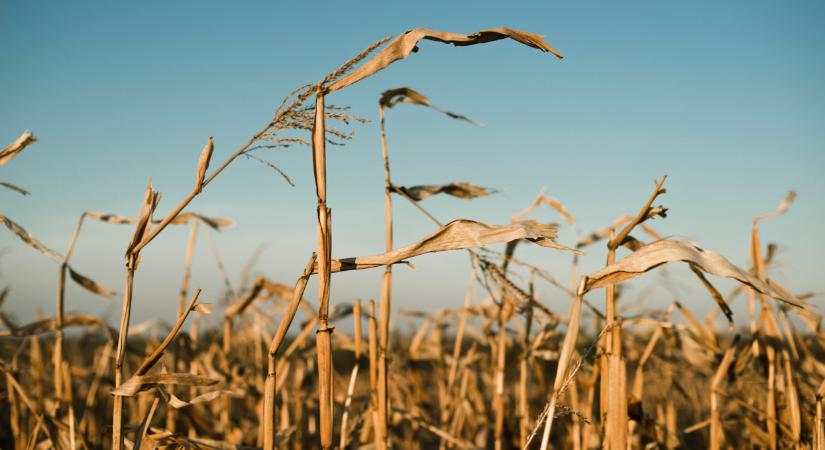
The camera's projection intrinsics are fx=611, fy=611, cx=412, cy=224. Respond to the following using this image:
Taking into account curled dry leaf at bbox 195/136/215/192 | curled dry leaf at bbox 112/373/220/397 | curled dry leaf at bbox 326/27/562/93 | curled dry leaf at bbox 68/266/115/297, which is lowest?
curled dry leaf at bbox 112/373/220/397

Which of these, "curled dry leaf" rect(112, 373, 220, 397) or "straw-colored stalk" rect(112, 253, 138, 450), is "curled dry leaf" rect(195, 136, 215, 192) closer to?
"straw-colored stalk" rect(112, 253, 138, 450)

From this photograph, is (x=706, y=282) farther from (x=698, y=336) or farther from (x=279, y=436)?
(x=279, y=436)

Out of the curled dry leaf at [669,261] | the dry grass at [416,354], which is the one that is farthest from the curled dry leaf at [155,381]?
the curled dry leaf at [669,261]

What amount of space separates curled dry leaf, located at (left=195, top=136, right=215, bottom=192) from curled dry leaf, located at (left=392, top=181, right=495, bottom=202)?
69cm

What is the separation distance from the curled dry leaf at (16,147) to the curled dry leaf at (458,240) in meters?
0.94

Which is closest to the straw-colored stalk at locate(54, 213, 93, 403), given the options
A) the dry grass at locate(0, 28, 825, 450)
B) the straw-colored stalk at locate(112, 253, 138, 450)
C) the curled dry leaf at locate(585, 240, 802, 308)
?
the dry grass at locate(0, 28, 825, 450)

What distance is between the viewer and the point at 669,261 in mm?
1076

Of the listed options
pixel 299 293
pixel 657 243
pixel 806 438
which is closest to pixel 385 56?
pixel 299 293

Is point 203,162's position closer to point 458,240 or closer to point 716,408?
point 458,240

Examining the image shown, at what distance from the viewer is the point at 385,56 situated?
1.15m

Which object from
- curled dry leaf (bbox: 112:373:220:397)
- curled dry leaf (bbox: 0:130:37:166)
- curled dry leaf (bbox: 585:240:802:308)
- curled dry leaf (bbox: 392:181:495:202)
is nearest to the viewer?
curled dry leaf (bbox: 585:240:802:308)

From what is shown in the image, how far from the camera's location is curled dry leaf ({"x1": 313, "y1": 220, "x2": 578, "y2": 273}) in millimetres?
1143

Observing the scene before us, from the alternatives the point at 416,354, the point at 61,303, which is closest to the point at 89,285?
the point at 61,303

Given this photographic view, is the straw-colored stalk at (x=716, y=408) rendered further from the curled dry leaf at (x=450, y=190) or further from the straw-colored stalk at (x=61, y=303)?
the straw-colored stalk at (x=61, y=303)
